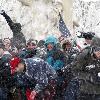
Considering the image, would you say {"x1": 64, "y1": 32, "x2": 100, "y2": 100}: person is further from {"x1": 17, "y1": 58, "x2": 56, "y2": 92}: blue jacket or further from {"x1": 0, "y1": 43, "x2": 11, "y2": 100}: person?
{"x1": 0, "y1": 43, "x2": 11, "y2": 100}: person

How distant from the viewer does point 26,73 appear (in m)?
9.27

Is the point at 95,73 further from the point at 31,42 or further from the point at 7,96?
the point at 31,42

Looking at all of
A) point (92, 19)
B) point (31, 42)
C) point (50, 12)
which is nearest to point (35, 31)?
point (50, 12)

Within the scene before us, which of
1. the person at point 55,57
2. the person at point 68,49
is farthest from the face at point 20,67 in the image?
the person at point 68,49

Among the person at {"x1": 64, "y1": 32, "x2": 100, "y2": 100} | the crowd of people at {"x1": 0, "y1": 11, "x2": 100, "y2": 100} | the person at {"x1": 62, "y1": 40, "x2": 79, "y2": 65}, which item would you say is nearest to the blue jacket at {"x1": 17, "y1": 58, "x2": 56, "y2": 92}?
the crowd of people at {"x1": 0, "y1": 11, "x2": 100, "y2": 100}

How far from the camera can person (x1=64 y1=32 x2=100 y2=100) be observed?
8.59 metres

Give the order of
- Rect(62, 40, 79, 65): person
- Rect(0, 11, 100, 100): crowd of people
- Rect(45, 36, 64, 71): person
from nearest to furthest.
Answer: Rect(0, 11, 100, 100): crowd of people
Rect(45, 36, 64, 71): person
Rect(62, 40, 79, 65): person

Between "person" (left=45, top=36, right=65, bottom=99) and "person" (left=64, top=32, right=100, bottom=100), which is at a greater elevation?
"person" (left=45, top=36, right=65, bottom=99)

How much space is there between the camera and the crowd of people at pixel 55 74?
28.6 ft

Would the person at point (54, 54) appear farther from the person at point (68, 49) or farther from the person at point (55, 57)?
the person at point (68, 49)

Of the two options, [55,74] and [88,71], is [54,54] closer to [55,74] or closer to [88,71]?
[55,74]

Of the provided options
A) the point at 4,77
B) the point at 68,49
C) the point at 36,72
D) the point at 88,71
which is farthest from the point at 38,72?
the point at 68,49

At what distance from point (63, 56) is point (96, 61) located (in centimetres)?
161

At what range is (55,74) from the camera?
31.2 ft
